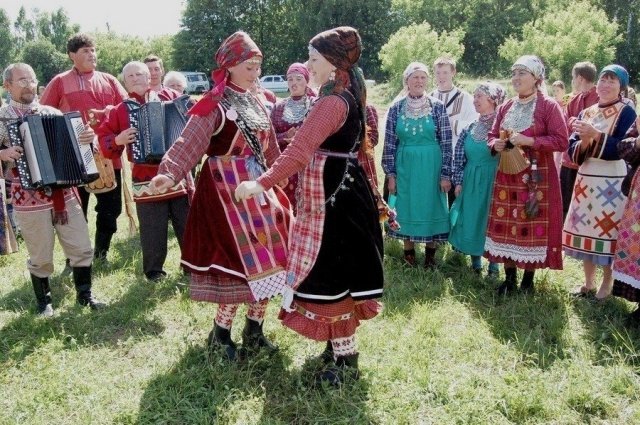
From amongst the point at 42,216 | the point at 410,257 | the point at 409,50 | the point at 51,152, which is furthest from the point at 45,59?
the point at 410,257

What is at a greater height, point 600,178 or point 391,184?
point 600,178

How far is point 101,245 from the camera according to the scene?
5.53 m

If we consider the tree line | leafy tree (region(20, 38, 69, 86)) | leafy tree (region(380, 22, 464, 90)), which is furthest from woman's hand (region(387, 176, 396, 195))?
leafy tree (region(20, 38, 69, 86))

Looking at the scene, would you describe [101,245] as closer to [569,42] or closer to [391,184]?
[391,184]

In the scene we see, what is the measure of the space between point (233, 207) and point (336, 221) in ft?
2.14

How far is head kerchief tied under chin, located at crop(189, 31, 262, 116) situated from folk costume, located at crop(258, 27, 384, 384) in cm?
47

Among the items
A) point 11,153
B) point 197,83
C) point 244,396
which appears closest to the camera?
point 244,396

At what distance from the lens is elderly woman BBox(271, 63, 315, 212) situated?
16.2ft

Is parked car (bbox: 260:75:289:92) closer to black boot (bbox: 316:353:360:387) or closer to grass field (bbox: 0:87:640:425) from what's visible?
grass field (bbox: 0:87:640:425)

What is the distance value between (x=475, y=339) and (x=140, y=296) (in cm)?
266

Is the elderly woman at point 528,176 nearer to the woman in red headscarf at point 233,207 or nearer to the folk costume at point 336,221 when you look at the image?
the folk costume at point 336,221

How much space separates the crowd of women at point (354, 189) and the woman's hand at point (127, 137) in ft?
0.75

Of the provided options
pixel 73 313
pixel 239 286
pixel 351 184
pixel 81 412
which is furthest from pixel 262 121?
pixel 73 313

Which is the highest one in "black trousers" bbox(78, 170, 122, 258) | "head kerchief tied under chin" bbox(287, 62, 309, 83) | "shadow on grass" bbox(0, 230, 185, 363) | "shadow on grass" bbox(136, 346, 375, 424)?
"head kerchief tied under chin" bbox(287, 62, 309, 83)
